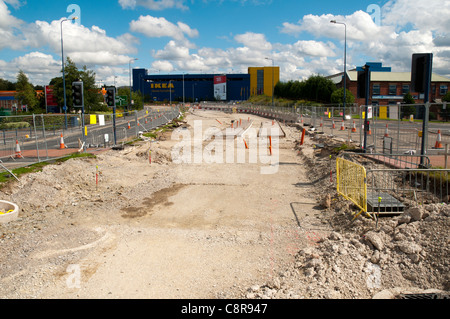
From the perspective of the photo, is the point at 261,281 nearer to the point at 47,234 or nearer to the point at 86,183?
the point at 47,234

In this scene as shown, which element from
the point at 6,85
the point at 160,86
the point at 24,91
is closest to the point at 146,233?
the point at 24,91

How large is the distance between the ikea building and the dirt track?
117397 mm

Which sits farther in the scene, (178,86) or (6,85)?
(178,86)

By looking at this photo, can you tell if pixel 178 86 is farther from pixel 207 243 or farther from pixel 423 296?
pixel 423 296

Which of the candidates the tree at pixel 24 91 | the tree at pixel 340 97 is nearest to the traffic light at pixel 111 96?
the tree at pixel 340 97

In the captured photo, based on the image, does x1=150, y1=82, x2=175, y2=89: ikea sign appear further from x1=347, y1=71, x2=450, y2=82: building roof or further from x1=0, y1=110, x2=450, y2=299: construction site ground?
x1=0, y1=110, x2=450, y2=299: construction site ground

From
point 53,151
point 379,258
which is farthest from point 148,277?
point 53,151

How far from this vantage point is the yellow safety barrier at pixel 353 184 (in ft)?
27.2

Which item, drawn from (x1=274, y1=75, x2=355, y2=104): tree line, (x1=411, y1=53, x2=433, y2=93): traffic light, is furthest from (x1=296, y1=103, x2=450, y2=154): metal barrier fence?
(x1=274, y1=75, x2=355, y2=104): tree line

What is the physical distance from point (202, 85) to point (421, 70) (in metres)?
128

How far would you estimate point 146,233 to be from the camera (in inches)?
323

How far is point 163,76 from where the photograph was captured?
137125mm

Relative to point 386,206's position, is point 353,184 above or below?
above

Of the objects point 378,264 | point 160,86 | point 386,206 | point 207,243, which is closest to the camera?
point 378,264
